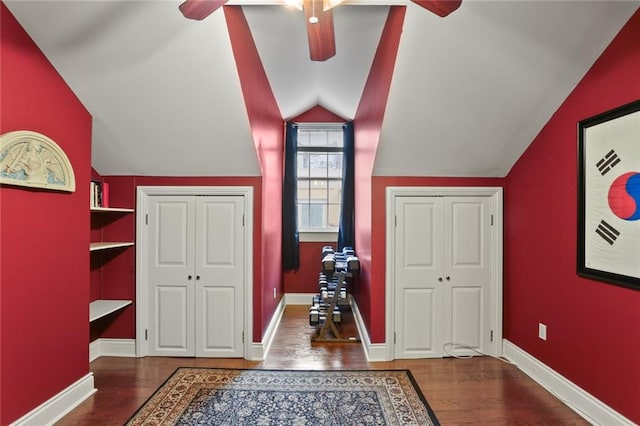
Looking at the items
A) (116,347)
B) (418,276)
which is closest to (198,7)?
(418,276)

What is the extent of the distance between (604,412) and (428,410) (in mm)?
1078

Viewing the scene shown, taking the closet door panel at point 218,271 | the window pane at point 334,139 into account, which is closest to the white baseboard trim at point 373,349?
the closet door panel at point 218,271

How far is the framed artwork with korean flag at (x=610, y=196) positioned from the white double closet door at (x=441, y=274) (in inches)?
35.8

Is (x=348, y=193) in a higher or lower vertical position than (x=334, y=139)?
lower

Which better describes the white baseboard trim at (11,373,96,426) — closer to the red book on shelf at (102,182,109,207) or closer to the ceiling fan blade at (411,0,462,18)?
the red book on shelf at (102,182,109,207)

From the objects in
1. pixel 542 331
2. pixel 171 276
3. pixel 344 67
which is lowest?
pixel 542 331

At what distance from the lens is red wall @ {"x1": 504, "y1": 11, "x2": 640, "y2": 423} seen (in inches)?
73.9

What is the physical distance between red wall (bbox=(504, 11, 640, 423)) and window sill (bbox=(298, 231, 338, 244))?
2.53 meters

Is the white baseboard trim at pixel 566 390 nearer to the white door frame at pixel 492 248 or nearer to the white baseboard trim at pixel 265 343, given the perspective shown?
the white door frame at pixel 492 248

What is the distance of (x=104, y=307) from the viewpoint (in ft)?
9.41

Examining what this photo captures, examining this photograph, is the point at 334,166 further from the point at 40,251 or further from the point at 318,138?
the point at 40,251

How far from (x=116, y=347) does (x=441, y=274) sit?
3.23 meters

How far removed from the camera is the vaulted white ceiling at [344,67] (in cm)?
189

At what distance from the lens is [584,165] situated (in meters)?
2.15
